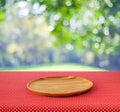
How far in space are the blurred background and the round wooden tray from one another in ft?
4.56

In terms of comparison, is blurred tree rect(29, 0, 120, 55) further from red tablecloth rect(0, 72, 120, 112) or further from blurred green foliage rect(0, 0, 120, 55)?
red tablecloth rect(0, 72, 120, 112)

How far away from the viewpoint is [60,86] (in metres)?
1.44

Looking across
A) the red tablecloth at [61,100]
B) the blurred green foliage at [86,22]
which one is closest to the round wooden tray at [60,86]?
the red tablecloth at [61,100]

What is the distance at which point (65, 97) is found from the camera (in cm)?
127

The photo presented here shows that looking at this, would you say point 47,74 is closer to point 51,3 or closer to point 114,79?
point 114,79

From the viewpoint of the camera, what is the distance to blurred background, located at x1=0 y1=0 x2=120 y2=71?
2.92 metres

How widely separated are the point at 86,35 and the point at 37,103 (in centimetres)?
217

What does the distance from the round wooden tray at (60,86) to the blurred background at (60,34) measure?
1.39 m

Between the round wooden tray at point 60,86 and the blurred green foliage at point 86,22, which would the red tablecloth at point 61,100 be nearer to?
the round wooden tray at point 60,86

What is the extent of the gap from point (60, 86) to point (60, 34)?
5.52ft

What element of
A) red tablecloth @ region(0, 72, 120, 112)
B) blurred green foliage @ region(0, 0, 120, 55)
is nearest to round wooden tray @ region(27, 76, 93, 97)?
red tablecloth @ region(0, 72, 120, 112)

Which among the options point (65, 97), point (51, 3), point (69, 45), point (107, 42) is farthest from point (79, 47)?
point (65, 97)

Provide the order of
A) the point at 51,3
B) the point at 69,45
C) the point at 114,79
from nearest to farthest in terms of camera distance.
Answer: the point at 114,79 → the point at 51,3 → the point at 69,45

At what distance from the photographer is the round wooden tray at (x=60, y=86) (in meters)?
1.28
